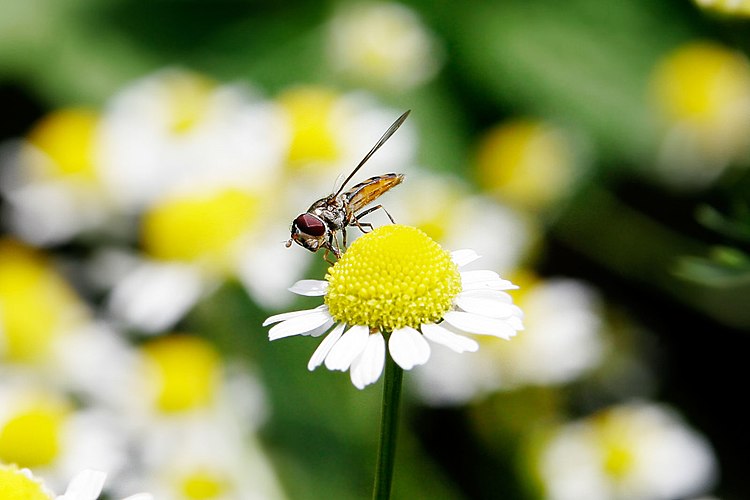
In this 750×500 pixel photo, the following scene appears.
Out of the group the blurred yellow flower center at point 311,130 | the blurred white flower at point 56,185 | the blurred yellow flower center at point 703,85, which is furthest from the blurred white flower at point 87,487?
the blurred yellow flower center at point 703,85

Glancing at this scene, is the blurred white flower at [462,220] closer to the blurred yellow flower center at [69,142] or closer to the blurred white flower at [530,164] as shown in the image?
the blurred white flower at [530,164]

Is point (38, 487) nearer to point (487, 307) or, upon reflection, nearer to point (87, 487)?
point (87, 487)

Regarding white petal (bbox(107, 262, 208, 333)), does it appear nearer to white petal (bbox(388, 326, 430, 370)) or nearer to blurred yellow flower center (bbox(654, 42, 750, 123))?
white petal (bbox(388, 326, 430, 370))

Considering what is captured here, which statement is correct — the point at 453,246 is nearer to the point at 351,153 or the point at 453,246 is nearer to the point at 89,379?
the point at 351,153

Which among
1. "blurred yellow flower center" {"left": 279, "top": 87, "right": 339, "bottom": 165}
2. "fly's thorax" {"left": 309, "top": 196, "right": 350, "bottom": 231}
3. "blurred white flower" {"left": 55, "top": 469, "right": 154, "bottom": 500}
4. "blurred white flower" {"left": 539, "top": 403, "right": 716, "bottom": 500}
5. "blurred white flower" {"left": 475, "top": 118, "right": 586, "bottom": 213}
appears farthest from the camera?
"blurred white flower" {"left": 475, "top": 118, "right": 586, "bottom": 213}

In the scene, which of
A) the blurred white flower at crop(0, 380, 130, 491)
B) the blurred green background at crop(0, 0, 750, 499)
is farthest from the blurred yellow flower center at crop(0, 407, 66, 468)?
the blurred green background at crop(0, 0, 750, 499)

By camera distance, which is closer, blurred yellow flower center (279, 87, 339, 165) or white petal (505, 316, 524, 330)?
white petal (505, 316, 524, 330)

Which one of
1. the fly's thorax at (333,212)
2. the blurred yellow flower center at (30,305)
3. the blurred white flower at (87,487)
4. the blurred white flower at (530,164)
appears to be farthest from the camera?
the blurred white flower at (530,164)

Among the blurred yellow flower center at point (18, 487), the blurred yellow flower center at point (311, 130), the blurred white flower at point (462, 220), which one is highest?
the blurred yellow flower center at point (311, 130)
